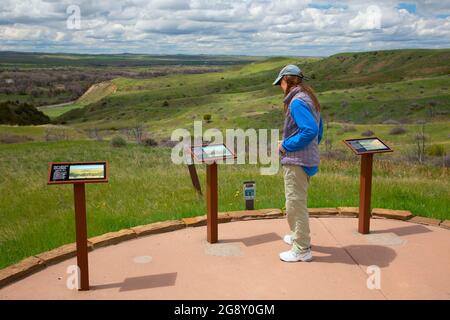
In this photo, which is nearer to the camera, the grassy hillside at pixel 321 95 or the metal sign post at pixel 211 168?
the metal sign post at pixel 211 168

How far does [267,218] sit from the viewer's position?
251 inches

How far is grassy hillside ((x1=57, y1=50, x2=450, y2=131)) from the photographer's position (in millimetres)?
38156

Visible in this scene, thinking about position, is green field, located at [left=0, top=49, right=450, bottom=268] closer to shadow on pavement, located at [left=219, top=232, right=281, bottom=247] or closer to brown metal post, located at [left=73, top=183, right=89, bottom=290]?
shadow on pavement, located at [left=219, top=232, right=281, bottom=247]

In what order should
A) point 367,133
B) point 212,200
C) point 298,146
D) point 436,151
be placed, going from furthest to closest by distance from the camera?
1. point 367,133
2. point 436,151
3. point 212,200
4. point 298,146

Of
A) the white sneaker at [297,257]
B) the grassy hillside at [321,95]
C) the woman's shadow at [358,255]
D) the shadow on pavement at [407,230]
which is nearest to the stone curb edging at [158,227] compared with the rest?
the shadow on pavement at [407,230]

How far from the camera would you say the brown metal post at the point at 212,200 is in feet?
16.8

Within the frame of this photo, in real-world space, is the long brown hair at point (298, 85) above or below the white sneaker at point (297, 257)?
above

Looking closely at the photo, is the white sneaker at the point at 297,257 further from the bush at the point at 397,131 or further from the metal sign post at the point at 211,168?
the bush at the point at 397,131

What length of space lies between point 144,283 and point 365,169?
2.65m

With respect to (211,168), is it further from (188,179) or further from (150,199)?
(188,179)

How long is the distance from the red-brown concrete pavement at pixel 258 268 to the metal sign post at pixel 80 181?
25cm

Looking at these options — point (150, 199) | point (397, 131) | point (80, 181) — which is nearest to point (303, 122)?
point (80, 181)

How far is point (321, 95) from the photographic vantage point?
159 feet

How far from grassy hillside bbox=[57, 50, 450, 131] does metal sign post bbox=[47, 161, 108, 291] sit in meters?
31.3
